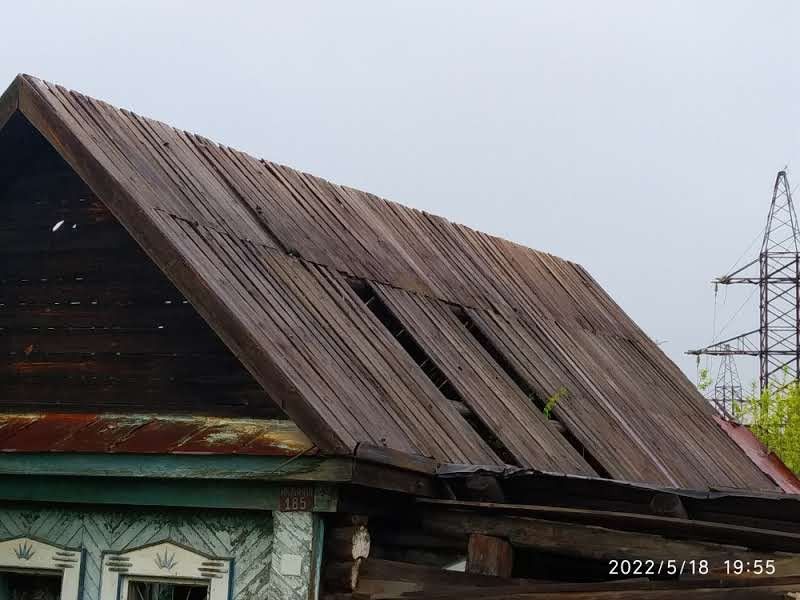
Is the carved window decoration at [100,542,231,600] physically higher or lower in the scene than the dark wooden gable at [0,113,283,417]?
lower

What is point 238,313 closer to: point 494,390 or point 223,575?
point 223,575

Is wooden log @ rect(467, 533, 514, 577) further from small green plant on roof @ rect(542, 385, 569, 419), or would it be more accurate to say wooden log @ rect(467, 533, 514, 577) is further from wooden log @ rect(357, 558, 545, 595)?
small green plant on roof @ rect(542, 385, 569, 419)

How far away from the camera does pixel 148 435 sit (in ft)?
33.8

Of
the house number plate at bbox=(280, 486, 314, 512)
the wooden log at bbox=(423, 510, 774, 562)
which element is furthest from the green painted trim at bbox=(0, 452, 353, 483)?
the wooden log at bbox=(423, 510, 774, 562)

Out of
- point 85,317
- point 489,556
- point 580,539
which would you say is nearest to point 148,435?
point 85,317

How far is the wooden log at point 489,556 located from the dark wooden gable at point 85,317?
1.64m

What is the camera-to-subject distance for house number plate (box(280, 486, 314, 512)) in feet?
31.5

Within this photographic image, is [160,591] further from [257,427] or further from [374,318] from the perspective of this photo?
[374,318]

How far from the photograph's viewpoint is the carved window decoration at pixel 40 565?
415 inches

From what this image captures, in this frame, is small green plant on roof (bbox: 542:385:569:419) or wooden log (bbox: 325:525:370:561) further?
small green plant on roof (bbox: 542:385:569:419)

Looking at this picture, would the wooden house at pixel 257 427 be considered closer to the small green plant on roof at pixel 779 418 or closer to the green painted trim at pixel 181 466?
the green painted trim at pixel 181 466

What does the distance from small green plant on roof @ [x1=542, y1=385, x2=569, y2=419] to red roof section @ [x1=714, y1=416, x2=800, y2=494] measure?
444 centimetres

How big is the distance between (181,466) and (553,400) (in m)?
4.11
